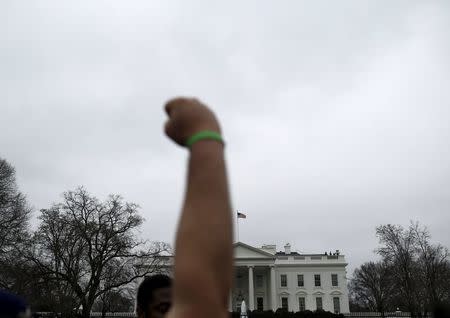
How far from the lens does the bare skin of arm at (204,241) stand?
936mm

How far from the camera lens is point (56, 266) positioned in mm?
36594

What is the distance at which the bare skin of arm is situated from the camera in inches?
36.9

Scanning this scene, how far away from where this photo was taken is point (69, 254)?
120 ft

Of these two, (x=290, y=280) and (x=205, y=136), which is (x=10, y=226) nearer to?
(x=205, y=136)

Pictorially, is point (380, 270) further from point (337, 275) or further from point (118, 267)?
point (118, 267)

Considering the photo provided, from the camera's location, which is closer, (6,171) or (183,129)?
(183,129)

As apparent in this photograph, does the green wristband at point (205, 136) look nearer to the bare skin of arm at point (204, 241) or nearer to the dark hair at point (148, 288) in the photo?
the bare skin of arm at point (204, 241)

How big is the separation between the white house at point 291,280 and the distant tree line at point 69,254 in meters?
29.2

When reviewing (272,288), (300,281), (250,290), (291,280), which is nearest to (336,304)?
(300,281)

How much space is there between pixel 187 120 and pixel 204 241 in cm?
30

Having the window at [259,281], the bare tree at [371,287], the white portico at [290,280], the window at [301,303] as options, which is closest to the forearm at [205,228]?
the white portico at [290,280]

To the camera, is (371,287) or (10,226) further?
(371,287)

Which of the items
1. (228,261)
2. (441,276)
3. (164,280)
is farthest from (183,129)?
(441,276)

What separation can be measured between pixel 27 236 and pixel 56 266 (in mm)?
3283
